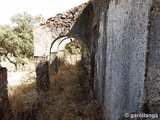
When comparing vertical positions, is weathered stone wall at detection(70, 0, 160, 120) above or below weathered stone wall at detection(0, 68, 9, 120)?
above

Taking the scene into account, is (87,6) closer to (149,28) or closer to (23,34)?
(149,28)

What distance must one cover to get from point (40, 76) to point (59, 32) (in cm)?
209

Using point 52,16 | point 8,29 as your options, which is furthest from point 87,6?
point 8,29

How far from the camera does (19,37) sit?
9461 millimetres

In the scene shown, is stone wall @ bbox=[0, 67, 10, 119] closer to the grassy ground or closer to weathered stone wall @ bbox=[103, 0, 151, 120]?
the grassy ground

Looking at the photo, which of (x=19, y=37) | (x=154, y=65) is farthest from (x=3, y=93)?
(x=19, y=37)

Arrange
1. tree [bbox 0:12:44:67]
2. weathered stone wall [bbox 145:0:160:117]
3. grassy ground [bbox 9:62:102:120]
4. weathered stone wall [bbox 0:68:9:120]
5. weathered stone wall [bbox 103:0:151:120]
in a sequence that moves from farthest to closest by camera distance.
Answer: tree [bbox 0:12:44:67], grassy ground [bbox 9:62:102:120], weathered stone wall [bbox 0:68:9:120], weathered stone wall [bbox 103:0:151:120], weathered stone wall [bbox 145:0:160:117]

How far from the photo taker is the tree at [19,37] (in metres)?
9.24

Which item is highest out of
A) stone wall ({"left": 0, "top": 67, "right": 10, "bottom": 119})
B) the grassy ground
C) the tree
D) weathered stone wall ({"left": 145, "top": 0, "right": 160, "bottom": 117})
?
the tree

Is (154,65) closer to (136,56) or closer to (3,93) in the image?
(136,56)

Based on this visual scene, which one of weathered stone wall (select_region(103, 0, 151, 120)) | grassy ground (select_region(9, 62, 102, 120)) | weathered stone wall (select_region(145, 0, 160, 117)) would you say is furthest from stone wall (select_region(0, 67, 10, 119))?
weathered stone wall (select_region(145, 0, 160, 117))

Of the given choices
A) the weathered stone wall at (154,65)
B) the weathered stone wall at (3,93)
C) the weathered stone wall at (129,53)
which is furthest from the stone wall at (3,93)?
the weathered stone wall at (154,65)

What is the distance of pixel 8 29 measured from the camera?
9258 mm

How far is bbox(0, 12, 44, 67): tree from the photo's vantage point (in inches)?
364
